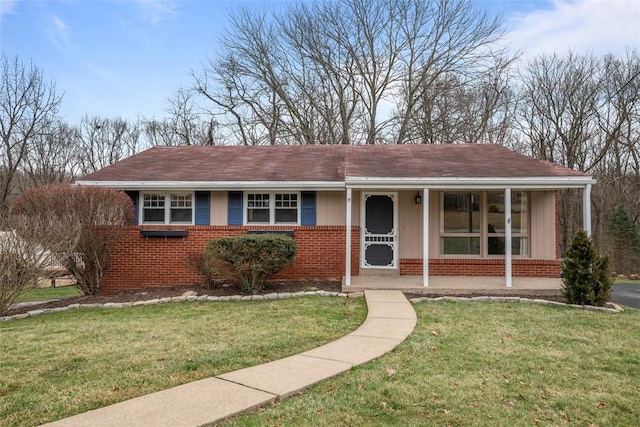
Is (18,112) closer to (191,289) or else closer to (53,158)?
(53,158)

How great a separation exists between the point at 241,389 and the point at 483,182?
22.4 feet

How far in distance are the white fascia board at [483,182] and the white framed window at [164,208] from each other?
4.27m

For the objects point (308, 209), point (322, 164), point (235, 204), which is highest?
point (322, 164)

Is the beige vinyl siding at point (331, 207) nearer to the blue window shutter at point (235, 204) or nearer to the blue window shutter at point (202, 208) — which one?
the blue window shutter at point (235, 204)

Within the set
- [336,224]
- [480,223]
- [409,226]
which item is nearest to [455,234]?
[480,223]

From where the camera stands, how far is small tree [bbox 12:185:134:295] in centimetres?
853

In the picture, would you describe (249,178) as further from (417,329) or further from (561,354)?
(561,354)

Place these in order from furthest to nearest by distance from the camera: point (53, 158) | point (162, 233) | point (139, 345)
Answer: point (53, 158) < point (162, 233) < point (139, 345)

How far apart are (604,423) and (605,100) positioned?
2304cm

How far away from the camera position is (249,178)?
10.5 metres

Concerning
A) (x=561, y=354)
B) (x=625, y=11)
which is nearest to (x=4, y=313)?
(x=561, y=354)

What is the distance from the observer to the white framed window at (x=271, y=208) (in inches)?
420

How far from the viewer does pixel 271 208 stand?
35.1 feet

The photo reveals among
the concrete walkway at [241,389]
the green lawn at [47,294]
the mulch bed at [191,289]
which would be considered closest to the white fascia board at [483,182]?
the mulch bed at [191,289]
